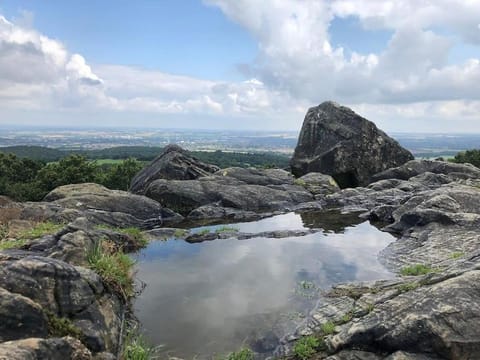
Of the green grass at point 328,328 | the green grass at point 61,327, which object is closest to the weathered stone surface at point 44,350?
the green grass at point 61,327

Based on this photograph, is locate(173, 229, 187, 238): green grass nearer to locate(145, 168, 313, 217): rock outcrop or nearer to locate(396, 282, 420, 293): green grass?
locate(145, 168, 313, 217): rock outcrop

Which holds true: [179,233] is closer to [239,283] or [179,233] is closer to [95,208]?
[95,208]

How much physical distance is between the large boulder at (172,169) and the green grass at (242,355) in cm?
2776

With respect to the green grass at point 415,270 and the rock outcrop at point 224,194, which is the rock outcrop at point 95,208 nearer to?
the rock outcrop at point 224,194

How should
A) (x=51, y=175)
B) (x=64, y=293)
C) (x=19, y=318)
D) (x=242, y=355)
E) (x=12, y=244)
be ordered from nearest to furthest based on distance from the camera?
(x=19, y=318)
(x=64, y=293)
(x=242, y=355)
(x=12, y=244)
(x=51, y=175)

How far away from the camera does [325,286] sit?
632 inches

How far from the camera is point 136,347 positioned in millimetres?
10352

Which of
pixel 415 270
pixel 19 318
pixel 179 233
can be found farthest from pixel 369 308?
pixel 179 233

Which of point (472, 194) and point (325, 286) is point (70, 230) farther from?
point (472, 194)

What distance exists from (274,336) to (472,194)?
19.2 m

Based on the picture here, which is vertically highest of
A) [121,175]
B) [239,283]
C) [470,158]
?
[470,158]

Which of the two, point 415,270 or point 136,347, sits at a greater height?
point 415,270

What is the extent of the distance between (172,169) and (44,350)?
31.8 metres

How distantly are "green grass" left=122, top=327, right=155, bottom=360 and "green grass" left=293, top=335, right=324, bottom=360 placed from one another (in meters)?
3.85
